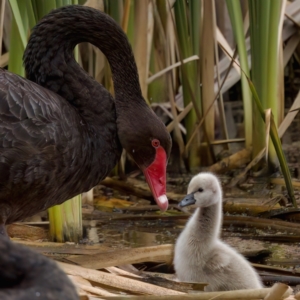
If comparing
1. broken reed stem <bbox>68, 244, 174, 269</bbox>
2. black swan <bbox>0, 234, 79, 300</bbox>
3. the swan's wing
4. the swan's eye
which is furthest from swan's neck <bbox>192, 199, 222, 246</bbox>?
black swan <bbox>0, 234, 79, 300</bbox>

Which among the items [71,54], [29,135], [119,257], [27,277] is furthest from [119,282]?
[27,277]

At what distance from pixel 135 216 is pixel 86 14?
1.20m

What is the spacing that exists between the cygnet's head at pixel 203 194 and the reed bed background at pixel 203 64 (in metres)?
0.46

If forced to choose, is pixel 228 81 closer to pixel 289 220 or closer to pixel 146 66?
pixel 146 66

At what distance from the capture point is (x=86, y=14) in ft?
10.9

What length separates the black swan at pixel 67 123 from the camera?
291cm

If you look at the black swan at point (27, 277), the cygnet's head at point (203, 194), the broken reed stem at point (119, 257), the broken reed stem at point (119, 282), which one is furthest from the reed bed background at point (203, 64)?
the black swan at point (27, 277)

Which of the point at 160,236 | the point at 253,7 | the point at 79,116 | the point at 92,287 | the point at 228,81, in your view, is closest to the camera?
the point at 92,287

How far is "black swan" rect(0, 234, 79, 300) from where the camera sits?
1593 millimetres

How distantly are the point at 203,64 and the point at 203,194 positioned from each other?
162 centimetres

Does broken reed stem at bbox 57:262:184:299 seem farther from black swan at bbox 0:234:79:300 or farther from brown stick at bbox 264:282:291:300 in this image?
black swan at bbox 0:234:79:300

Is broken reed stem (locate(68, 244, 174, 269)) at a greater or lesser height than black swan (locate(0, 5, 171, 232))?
lesser

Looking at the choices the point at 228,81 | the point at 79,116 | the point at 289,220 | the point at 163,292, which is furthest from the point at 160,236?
the point at 228,81

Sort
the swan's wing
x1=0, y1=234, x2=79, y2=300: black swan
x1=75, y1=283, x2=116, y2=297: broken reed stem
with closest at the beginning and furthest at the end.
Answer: x1=0, y1=234, x2=79, y2=300: black swan, x1=75, y1=283, x2=116, y2=297: broken reed stem, the swan's wing
